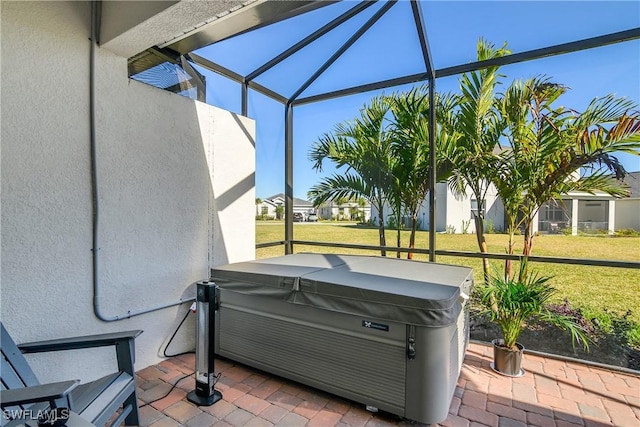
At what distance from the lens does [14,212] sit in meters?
2.34

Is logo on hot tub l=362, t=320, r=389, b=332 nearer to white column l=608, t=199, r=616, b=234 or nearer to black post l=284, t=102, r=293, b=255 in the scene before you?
black post l=284, t=102, r=293, b=255

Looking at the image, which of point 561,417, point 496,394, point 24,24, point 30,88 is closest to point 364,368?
point 496,394

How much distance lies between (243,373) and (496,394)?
2.27 m

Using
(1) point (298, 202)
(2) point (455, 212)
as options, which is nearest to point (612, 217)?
(2) point (455, 212)

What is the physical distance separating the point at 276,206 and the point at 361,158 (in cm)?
150

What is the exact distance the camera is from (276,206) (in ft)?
16.9

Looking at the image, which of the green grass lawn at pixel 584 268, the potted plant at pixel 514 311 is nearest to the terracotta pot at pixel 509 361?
the potted plant at pixel 514 311

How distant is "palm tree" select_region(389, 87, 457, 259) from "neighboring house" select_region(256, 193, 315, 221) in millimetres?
1456

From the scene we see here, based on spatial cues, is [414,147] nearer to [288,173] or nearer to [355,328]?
[288,173]

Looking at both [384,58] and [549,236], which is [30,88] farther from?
[549,236]

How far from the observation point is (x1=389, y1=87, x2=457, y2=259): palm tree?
423 cm

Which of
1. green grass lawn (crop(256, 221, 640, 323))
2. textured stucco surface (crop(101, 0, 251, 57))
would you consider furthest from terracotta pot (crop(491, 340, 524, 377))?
textured stucco surface (crop(101, 0, 251, 57))

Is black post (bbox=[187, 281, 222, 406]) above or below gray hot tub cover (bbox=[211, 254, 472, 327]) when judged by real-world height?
below

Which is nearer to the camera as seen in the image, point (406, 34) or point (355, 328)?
point (355, 328)
